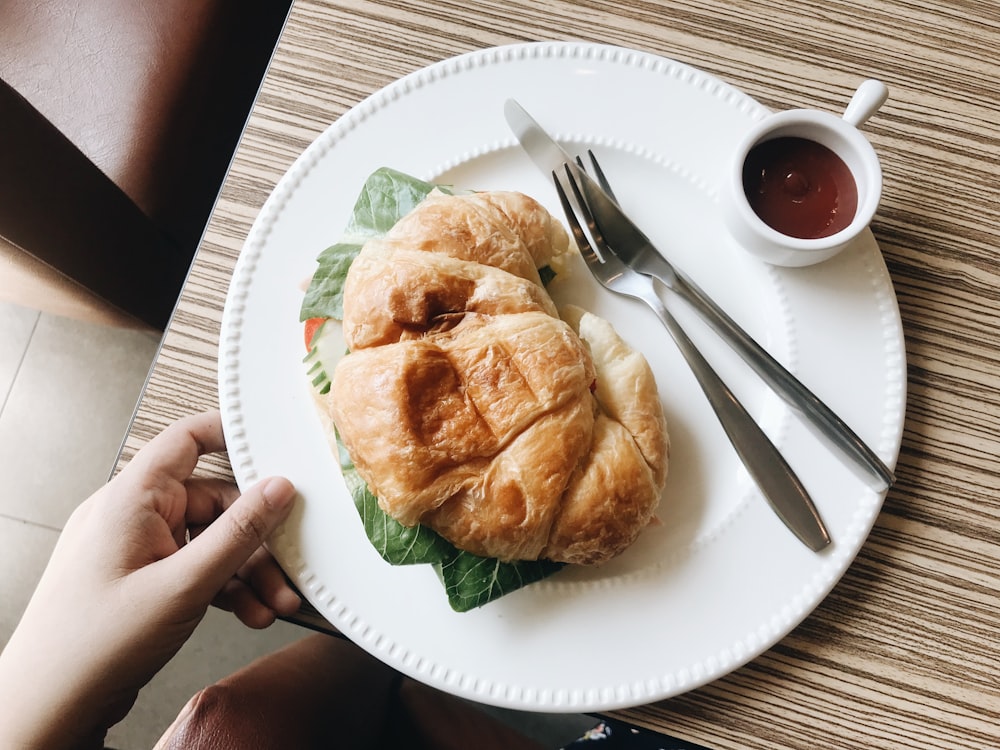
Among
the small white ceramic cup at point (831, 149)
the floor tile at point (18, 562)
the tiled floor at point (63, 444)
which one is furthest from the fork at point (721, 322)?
the floor tile at point (18, 562)

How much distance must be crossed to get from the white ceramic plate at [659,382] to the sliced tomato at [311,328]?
25 mm

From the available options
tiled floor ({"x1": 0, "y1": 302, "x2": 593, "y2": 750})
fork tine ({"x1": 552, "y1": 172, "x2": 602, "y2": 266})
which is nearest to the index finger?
fork tine ({"x1": 552, "y1": 172, "x2": 602, "y2": 266})

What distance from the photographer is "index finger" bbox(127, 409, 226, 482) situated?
47.0 inches

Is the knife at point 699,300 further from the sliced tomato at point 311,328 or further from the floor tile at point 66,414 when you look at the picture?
the floor tile at point 66,414

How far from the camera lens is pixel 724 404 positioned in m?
1.23

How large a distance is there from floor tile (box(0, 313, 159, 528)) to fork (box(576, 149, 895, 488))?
1.63 m

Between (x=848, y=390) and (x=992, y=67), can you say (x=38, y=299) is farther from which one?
(x=992, y=67)

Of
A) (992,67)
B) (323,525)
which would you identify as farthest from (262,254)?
(992,67)

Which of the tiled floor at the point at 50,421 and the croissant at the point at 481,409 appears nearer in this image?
the croissant at the point at 481,409

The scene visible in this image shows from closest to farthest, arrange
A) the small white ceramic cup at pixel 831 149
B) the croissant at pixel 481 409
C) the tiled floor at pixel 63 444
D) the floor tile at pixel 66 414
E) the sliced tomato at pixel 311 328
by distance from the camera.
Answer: the croissant at pixel 481 409 → the small white ceramic cup at pixel 831 149 → the sliced tomato at pixel 311 328 → the tiled floor at pixel 63 444 → the floor tile at pixel 66 414

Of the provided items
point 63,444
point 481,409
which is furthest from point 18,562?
point 481,409

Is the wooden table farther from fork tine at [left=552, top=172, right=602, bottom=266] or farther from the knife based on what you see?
fork tine at [left=552, top=172, right=602, bottom=266]

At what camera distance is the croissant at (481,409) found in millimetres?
1032

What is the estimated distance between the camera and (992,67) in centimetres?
138
